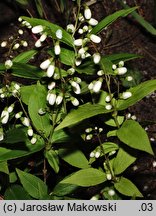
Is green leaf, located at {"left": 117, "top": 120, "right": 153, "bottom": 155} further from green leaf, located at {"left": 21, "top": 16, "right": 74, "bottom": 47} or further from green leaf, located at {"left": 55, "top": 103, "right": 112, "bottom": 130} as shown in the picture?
green leaf, located at {"left": 21, "top": 16, "right": 74, "bottom": 47}

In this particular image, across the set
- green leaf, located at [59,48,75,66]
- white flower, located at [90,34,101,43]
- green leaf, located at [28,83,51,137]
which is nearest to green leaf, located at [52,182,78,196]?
green leaf, located at [28,83,51,137]

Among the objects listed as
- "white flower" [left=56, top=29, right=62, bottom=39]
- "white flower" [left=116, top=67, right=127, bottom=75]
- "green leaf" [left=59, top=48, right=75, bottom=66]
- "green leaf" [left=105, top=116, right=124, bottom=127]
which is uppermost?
"white flower" [left=56, top=29, right=62, bottom=39]

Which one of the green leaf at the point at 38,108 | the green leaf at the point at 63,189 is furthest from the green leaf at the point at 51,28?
the green leaf at the point at 63,189

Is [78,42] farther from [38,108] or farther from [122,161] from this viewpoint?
[122,161]

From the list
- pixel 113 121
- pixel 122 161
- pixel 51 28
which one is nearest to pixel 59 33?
pixel 51 28

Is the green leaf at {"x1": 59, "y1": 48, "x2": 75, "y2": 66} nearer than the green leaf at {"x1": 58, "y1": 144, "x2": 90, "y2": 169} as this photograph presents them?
Yes

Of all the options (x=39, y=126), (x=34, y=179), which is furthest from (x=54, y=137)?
(x=34, y=179)
